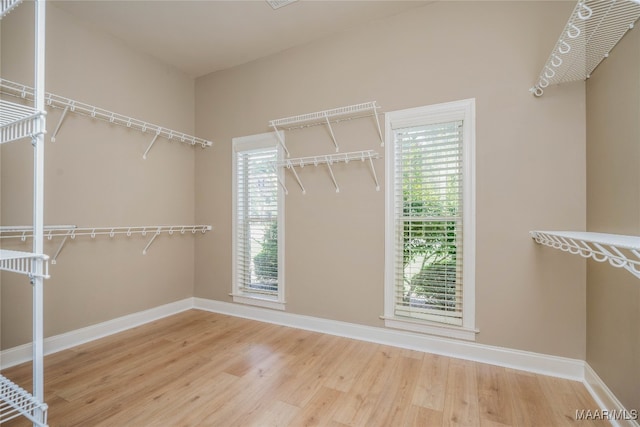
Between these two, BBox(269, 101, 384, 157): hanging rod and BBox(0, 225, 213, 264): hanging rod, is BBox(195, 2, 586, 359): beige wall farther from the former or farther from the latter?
BBox(0, 225, 213, 264): hanging rod

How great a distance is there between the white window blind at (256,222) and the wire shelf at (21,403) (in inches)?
79.8

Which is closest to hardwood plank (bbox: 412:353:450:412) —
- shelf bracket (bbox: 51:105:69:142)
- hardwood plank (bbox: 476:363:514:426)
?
hardwood plank (bbox: 476:363:514:426)

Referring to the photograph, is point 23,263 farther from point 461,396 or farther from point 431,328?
point 431,328

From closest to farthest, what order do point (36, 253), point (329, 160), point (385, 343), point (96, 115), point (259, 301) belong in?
point (36, 253), point (385, 343), point (96, 115), point (329, 160), point (259, 301)

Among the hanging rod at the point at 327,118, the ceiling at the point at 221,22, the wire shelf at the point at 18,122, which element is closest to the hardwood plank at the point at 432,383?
the hanging rod at the point at 327,118

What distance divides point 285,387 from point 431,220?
169 centimetres

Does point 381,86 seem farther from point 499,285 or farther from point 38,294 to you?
point 38,294

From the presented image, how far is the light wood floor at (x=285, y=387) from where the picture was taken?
168 centimetres

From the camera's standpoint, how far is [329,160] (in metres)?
2.85

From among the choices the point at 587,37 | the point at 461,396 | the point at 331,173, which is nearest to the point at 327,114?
the point at 331,173

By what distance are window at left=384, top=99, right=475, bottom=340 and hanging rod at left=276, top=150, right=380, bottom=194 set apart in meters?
0.14

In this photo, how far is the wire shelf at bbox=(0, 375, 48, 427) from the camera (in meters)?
1.21

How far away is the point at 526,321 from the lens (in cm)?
217

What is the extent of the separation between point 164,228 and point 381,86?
272 centimetres
